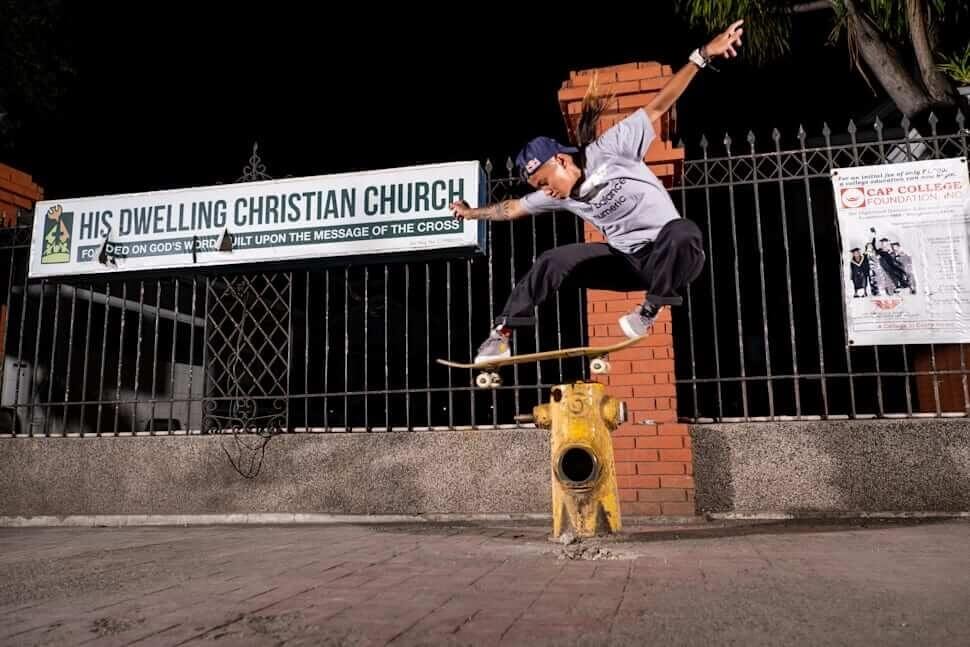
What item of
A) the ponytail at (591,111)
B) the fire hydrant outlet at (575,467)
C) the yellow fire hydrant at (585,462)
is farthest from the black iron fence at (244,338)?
the fire hydrant outlet at (575,467)

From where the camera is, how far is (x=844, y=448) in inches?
205

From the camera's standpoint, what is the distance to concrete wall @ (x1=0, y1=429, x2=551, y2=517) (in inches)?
223

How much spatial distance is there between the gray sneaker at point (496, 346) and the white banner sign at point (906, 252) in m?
2.70

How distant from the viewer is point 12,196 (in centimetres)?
789

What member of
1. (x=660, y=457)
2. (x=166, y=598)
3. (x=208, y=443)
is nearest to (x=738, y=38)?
(x=660, y=457)

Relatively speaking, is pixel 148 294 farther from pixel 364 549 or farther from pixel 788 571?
pixel 788 571

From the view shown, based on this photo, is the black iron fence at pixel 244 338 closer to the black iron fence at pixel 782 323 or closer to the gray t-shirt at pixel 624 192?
the gray t-shirt at pixel 624 192

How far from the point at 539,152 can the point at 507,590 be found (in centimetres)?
332

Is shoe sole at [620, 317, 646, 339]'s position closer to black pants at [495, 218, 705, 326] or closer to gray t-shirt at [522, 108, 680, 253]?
black pants at [495, 218, 705, 326]

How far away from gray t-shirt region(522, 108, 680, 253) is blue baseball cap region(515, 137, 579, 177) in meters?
0.22

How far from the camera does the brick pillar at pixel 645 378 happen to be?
5234 millimetres

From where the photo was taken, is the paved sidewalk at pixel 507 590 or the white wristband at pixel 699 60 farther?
the white wristband at pixel 699 60

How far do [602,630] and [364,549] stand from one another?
2.14 m

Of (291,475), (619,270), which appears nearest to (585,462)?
(619,270)
